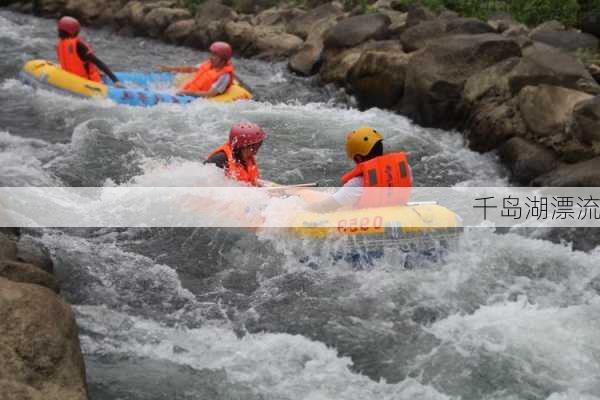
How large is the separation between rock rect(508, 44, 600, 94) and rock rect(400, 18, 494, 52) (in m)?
2.03

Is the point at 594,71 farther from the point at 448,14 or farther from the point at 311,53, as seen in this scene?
the point at 311,53

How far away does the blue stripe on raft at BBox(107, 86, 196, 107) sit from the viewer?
11641 mm

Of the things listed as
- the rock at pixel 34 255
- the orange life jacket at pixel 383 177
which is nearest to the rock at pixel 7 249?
the rock at pixel 34 255

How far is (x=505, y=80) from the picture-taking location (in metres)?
10.6

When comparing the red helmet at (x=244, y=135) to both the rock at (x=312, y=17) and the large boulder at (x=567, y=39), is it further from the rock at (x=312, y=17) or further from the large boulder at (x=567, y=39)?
the rock at (x=312, y=17)

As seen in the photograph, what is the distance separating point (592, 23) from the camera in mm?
13375

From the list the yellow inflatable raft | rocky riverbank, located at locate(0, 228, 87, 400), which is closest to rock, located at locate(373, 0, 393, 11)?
the yellow inflatable raft

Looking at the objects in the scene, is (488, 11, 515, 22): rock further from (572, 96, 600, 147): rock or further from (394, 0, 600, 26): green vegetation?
(572, 96, 600, 147): rock

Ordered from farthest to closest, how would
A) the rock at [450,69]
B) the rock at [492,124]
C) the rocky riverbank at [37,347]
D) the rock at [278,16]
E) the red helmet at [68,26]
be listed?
the rock at [278,16]
the red helmet at [68,26]
the rock at [450,69]
the rock at [492,124]
the rocky riverbank at [37,347]

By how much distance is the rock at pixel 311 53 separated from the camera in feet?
48.9

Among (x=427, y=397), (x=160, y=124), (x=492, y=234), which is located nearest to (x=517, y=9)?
(x=160, y=124)

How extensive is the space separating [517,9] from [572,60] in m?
5.06

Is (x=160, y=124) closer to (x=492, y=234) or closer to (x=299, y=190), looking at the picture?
(x=299, y=190)

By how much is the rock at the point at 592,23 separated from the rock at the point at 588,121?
4803 millimetres
